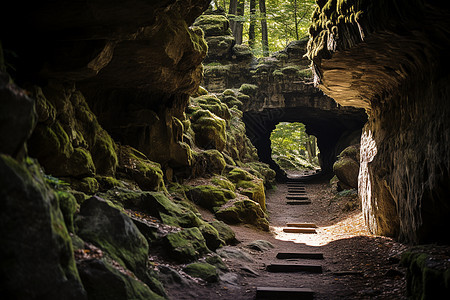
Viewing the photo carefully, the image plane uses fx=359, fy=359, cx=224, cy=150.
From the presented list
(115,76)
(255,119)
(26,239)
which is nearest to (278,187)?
(255,119)

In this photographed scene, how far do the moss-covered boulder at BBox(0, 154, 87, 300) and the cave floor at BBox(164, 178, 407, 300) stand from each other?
2.92 m

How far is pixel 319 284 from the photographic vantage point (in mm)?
7652

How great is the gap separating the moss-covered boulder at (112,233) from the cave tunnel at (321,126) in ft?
68.5

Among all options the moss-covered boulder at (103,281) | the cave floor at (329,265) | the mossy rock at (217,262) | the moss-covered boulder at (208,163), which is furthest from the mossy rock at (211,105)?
the moss-covered boulder at (103,281)

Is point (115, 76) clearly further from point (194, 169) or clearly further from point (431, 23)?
point (431, 23)

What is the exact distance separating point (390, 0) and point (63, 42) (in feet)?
19.3

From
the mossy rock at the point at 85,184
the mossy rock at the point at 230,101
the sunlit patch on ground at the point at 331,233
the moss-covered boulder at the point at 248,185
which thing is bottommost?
the sunlit patch on ground at the point at 331,233

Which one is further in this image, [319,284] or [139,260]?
[319,284]

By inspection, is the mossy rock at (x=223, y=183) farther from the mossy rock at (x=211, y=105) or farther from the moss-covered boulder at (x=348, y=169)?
the moss-covered boulder at (x=348, y=169)

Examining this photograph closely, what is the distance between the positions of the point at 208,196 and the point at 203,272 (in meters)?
6.30

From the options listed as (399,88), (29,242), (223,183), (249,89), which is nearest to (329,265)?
(399,88)

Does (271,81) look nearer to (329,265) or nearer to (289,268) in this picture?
(329,265)

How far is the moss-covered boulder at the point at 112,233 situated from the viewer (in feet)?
17.0

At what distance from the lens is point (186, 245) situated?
7797 millimetres
